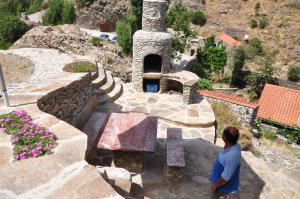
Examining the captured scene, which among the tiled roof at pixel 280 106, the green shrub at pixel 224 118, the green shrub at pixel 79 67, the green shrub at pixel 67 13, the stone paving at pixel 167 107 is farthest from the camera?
the green shrub at pixel 67 13

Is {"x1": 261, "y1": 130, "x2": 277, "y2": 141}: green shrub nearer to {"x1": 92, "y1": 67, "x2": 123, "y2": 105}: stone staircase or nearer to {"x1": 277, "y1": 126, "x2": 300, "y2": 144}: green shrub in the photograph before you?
{"x1": 277, "y1": 126, "x2": 300, "y2": 144}: green shrub

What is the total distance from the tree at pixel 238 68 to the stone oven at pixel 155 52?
46.0 ft

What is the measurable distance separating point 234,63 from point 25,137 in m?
24.7

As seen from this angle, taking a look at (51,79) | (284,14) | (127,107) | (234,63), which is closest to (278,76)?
(234,63)

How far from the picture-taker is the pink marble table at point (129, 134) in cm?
662

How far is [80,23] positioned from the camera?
3847 centimetres

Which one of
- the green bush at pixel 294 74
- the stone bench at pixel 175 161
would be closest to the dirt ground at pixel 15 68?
the stone bench at pixel 175 161

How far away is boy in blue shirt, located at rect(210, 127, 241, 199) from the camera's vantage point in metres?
4.52

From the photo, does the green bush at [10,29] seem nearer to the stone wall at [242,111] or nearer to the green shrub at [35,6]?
the stone wall at [242,111]

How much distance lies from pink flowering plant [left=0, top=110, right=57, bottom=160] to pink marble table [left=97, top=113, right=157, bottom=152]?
1953mm

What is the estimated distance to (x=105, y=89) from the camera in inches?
502

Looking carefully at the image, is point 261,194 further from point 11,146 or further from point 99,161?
point 11,146

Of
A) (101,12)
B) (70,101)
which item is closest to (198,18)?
(101,12)

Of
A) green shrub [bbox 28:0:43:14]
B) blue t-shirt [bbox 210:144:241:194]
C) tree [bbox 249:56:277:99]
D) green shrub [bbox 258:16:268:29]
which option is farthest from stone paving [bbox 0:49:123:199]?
green shrub [bbox 28:0:43:14]
